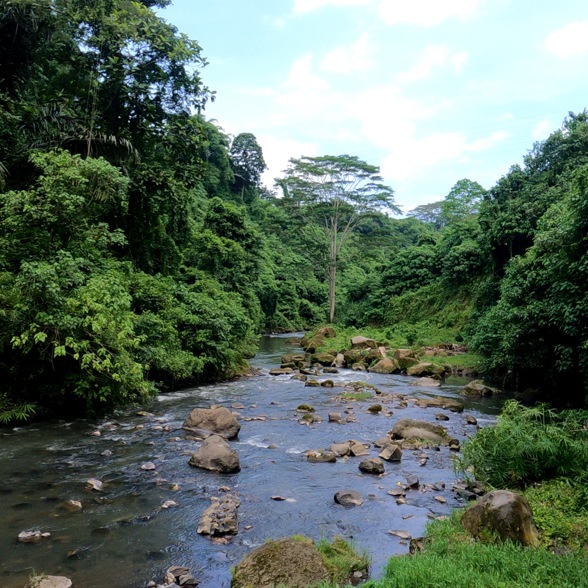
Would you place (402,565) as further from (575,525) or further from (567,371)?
(567,371)

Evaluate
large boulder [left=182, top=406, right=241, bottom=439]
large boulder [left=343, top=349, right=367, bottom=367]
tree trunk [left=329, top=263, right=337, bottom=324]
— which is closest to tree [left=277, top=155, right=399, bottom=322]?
tree trunk [left=329, top=263, right=337, bottom=324]

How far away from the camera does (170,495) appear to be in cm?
721

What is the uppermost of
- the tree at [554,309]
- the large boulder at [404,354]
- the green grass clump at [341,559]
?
the tree at [554,309]

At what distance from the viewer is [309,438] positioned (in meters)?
10.7

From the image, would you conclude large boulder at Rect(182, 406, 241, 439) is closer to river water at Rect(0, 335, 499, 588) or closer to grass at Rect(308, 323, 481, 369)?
river water at Rect(0, 335, 499, 588)

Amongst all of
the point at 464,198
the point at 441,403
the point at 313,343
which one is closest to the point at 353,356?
the point at 313,343

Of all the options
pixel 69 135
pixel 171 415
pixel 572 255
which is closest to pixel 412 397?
pixel 572 255

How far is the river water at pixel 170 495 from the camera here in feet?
17.5

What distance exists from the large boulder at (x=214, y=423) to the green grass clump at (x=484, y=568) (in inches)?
246

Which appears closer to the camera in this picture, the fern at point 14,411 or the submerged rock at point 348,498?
the submerged rock at point 348,498

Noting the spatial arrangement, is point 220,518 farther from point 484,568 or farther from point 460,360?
point 460,360

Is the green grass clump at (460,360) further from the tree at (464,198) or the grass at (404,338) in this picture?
Answer: the tree at (464,198)

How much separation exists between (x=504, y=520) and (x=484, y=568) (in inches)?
38.7

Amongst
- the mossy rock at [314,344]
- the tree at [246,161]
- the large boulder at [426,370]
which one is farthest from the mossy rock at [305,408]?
the tree at [246,161]
